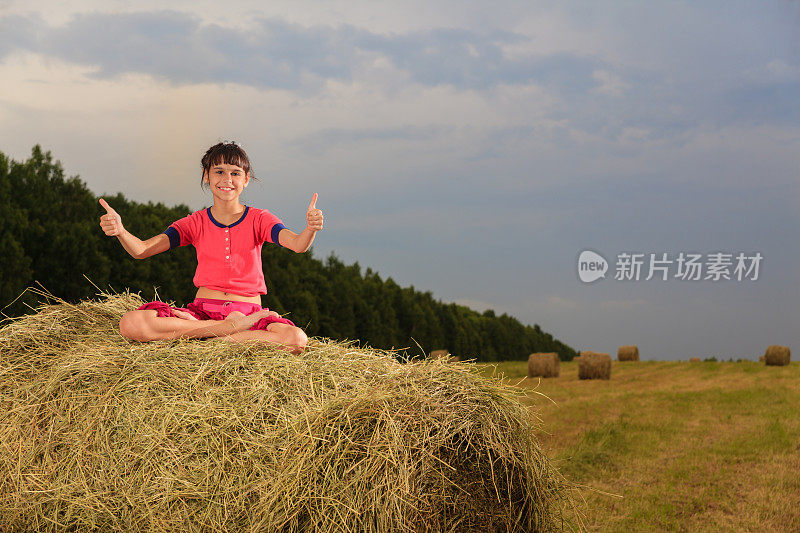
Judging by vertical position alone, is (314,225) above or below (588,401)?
above

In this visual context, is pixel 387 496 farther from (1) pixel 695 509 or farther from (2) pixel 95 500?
(1) pixel 695 509

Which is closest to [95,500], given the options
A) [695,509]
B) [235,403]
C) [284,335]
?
[235,403]

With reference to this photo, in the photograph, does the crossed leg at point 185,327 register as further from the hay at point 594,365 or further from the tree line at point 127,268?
the hay at point 594,365

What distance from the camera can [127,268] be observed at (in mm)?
20344

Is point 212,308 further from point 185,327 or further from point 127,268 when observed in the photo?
point 127,268

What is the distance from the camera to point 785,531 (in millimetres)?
6316

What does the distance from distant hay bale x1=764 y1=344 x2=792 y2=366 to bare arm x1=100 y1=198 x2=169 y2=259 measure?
24.5m

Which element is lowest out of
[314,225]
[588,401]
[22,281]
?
[588,401]

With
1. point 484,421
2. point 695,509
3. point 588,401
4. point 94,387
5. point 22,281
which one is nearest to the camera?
point 484,421

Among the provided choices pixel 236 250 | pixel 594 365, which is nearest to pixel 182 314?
pixel 236 250

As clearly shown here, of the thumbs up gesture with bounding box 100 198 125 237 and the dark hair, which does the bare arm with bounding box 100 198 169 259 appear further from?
the dark hair

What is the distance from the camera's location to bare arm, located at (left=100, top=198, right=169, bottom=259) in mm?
5246

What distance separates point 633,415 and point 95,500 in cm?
1054

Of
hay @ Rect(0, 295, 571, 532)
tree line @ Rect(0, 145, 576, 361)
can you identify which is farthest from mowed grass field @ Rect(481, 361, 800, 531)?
tree line @ Rect(0, 145, 576, 361)
